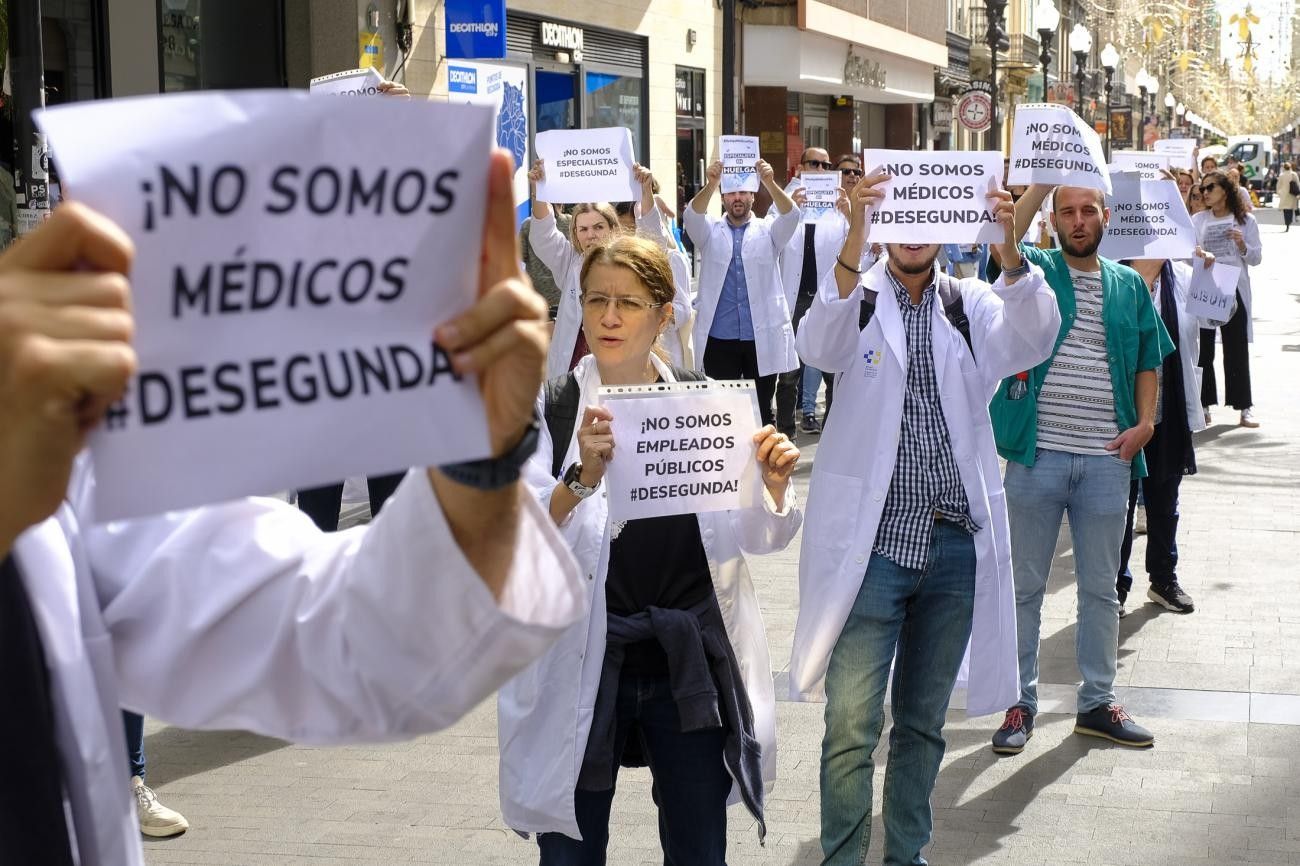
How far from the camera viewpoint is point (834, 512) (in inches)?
190

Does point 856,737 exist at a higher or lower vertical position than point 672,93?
lower

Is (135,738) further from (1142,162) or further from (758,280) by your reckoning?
(758,280)

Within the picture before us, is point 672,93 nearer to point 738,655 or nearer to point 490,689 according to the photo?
point 738,655

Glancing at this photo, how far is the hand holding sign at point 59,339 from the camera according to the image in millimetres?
1334

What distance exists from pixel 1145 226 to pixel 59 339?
7559 millimetres

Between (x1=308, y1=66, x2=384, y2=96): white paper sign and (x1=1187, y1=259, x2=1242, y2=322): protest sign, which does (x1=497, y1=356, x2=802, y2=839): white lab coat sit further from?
(x1=1187, y1=259, x2=1242, y2=322): protest sign

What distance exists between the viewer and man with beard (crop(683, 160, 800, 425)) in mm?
12312

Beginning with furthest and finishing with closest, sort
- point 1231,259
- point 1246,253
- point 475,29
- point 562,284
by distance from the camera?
point 475,29 < point 1246,253 < point 1231,259 < point 562,284

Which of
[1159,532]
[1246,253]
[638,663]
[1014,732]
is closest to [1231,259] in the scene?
[1246,253]

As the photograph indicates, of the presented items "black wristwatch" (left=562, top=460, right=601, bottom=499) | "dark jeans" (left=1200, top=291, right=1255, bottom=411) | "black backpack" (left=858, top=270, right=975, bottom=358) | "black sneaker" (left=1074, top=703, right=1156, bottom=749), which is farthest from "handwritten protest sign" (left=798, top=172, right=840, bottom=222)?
"black wristwatch" (left=562, top=460, right=601, bottom=499)

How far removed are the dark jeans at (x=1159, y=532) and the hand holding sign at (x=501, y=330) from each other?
272 inches

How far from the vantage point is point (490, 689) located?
1.93 m

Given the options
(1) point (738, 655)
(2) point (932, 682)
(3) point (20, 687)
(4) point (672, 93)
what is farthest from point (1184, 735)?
(4) point (672, 93)

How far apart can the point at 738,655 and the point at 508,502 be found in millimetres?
2289
